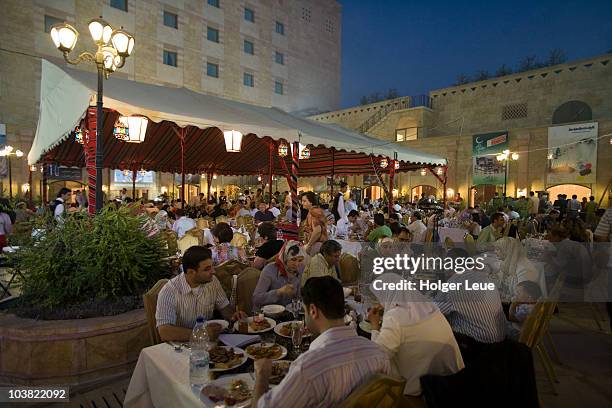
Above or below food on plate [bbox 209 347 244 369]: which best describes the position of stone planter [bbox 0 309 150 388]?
below

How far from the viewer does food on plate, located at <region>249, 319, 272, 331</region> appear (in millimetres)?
2738

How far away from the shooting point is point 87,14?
2123cm

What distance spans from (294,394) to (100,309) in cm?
283

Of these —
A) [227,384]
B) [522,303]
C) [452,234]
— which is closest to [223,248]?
[227,384]

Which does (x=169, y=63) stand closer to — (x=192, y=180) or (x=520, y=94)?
(x=192, y=180)

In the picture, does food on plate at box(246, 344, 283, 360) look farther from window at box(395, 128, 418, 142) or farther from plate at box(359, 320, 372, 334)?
window at box(395, 128, 418, 142)

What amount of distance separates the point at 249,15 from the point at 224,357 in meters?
31.7

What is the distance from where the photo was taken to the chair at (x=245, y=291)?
3.62 metres

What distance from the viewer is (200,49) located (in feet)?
85.5

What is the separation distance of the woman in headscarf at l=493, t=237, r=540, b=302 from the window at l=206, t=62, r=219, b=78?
25754mm

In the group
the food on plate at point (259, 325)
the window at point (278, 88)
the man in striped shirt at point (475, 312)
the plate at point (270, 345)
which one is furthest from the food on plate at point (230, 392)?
the window at point (278, 88)

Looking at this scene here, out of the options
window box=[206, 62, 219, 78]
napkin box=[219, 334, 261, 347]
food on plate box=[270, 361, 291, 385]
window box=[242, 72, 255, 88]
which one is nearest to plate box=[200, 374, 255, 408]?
food on plate box=[270, 361, 291, 385]

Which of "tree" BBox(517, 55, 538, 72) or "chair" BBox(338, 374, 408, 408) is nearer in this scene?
"chair" BBox(338, 374, 408, 408)

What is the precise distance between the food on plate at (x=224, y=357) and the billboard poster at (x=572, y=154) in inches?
847
